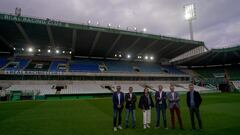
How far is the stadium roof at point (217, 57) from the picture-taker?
161ft

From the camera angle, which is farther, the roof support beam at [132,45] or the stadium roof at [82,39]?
the roof support beam at [132,45]

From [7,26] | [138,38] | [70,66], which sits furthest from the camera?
[70,66]

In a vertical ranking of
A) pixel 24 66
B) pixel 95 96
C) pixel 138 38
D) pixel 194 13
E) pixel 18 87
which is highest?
pixel 194 13

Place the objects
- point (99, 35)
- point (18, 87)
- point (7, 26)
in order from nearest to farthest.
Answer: point (7, 26)
point (18, 87)
point (99, 35)

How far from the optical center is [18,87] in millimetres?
35969

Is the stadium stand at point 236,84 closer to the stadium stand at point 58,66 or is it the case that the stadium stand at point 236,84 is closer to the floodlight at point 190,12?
the floodlight at point 190,12

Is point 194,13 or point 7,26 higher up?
point 194,13

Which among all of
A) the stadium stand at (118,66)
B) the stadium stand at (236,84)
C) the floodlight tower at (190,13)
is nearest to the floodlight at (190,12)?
the floodlight tower at (190,13)

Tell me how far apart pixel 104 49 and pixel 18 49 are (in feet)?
78.8

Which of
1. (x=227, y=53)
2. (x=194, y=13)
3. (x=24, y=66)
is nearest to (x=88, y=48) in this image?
(x=24, y=66)

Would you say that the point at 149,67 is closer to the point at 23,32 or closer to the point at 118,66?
the point at 118,66

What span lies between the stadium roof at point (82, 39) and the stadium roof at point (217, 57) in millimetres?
5433

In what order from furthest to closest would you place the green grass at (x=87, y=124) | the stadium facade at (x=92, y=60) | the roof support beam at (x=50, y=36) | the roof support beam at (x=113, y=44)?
1. the roof support beam at (x=113, y=44)
2. the stadium facade at (x=92, y=60)
3. the roof support beam at (x=50, y=36)
4. the green grass at (x=87, y=124)

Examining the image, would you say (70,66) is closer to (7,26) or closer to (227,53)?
(7,26)
